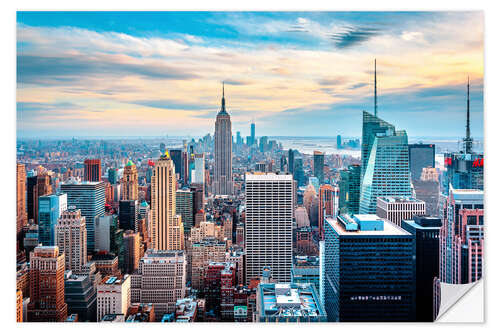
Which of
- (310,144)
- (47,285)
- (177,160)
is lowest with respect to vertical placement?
(47,285)

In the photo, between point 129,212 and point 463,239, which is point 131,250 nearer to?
point 129,212

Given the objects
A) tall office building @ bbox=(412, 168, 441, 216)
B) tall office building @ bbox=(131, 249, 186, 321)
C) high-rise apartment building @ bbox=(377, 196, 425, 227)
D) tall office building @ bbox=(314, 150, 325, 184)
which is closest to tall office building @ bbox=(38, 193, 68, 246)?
tall office building @ bbox=(131, 249, 186, 321)

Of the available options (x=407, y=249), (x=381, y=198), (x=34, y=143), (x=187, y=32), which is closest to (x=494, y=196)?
(x=407, y=249)

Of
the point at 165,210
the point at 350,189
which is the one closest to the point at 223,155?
the point at 165,210

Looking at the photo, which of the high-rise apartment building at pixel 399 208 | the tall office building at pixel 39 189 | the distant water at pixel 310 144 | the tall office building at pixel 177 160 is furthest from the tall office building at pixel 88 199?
the high-rise apartment building at pixel 399 208

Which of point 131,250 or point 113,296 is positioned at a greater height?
point 131,250

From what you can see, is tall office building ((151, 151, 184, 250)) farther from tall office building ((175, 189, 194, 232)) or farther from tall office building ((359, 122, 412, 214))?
tall office building ((359, 122, 412, 214))

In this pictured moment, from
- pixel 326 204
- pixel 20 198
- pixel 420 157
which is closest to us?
pixel 20 198
